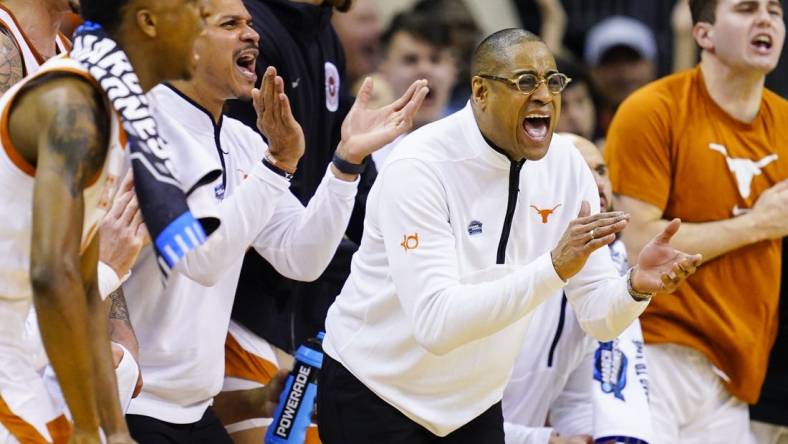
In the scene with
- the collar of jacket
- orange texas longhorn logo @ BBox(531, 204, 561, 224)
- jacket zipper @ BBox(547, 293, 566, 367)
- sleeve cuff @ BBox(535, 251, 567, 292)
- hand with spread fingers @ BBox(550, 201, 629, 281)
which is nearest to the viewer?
hand with spread fingers @ BBox(550, 201, 629, 281)

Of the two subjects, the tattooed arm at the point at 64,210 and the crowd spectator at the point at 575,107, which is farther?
the crowd spectator at the point at 575,107

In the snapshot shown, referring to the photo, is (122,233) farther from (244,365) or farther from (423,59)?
(423,59)

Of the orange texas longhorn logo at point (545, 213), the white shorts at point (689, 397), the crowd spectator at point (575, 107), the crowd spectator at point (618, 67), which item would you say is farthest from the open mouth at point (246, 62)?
the crowd spectator at point (618, 67)

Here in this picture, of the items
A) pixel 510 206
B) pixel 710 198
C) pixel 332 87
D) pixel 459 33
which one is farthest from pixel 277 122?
pixel 459 33

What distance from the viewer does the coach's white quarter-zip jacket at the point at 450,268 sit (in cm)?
394

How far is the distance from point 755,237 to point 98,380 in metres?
3.21

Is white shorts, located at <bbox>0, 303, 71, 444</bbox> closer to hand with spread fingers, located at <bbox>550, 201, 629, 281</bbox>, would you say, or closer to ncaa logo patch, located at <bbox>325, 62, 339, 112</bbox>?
hand with spread fingers, located at <bbox>550, 201, 629, 281</bbox>

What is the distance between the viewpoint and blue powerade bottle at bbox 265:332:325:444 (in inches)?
185

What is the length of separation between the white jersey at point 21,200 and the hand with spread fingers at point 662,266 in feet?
5.14

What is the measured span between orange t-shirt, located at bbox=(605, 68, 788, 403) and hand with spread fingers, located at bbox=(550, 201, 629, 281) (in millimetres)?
1948

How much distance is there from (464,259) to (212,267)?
28.3 inches

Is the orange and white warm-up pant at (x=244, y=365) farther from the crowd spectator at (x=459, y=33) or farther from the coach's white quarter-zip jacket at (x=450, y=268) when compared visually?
the crowd spectator at (x=459, y=33)

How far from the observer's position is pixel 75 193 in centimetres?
292

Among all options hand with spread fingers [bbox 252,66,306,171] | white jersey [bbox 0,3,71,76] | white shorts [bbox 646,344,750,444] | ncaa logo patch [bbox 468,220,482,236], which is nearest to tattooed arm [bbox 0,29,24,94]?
white jersey [bbox 0,3,71,76]
